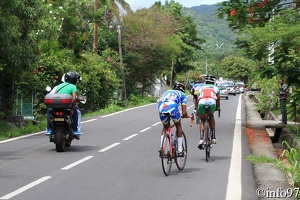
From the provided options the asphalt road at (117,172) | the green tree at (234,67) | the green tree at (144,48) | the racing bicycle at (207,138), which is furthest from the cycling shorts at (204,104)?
the green tree at (234,67)

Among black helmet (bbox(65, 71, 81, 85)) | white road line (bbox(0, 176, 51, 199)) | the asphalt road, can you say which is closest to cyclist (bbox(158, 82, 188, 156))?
the asphalt road

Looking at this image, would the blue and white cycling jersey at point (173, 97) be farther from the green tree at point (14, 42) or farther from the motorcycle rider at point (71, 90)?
the green tree at point (14, 42)

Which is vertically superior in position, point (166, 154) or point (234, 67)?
point (234, 67)

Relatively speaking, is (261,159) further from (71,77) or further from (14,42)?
(14,42)

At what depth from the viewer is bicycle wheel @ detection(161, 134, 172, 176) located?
29.5ft

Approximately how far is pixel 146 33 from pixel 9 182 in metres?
39.9

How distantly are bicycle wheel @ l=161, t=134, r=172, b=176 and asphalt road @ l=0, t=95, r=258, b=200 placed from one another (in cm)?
16

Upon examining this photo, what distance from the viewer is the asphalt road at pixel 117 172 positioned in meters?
7.69

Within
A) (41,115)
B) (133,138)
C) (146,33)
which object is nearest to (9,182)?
(133,138)

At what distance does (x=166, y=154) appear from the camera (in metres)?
9.08

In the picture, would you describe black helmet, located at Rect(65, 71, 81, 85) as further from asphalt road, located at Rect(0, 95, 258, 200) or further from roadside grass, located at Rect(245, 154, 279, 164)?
roadside grass, located at Rect(245, 154, 279, 164)

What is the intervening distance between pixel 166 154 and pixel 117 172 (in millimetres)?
1029

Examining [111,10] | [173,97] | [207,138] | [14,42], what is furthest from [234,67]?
[173,97]

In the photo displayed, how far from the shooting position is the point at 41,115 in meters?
22.7
